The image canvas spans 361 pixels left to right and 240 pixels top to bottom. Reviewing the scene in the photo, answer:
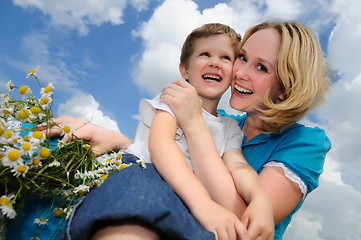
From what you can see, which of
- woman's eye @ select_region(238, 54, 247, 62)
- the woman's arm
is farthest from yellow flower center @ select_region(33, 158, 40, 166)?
woman's eye @ select_region(238, 54, 247, 62)

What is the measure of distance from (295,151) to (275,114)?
380mm

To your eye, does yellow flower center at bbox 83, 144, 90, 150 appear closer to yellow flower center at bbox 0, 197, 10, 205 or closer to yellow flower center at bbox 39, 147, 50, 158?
yellow flower center at bbox 39, 147, 50, 158

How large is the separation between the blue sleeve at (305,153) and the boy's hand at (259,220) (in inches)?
21.3

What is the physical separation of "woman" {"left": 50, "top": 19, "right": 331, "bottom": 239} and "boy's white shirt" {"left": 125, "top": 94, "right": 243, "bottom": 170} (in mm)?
150

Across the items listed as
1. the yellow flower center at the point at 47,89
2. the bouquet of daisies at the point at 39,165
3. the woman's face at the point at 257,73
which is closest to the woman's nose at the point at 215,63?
the woman's face at the point at 257,73

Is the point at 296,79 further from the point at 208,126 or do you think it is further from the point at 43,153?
the point at 43,153

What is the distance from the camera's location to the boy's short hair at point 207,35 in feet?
9.30

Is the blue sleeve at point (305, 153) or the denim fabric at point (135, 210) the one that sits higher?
the blue sleeve at point (305, 153)

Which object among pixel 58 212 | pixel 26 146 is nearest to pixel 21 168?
pixel 26 146

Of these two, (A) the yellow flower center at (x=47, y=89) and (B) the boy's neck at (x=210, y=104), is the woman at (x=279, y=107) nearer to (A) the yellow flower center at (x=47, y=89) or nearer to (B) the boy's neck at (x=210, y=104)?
(B) the boy's neck at (x=210, y=104)

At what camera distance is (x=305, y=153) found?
2.22m

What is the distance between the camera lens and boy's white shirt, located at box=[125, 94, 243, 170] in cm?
225

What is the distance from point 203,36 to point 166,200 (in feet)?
6.29

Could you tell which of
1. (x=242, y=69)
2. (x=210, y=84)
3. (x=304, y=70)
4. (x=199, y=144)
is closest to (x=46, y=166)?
(x=199, y=144)
